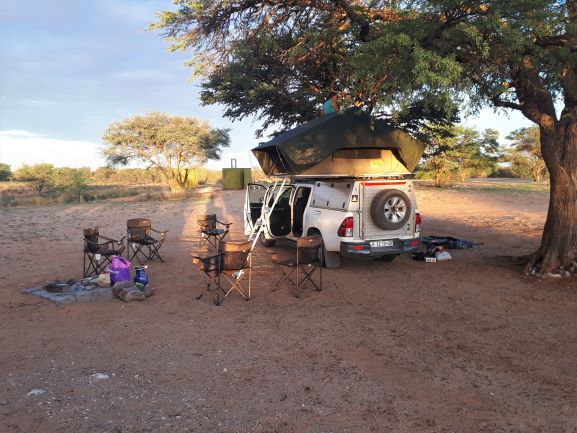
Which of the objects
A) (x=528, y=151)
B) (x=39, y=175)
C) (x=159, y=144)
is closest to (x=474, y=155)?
(x=528, y=151)

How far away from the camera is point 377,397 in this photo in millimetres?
3832

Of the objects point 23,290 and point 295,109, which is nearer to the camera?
point 23,290

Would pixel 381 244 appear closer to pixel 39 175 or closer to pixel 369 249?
pixel 369 249

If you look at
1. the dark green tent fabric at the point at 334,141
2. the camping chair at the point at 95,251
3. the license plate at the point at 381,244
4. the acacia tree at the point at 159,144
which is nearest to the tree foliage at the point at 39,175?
the acacia tree at the point at 159,144

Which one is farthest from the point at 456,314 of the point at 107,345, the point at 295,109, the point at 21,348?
the point at 295,109

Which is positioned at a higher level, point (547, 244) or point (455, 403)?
point (547, 244)

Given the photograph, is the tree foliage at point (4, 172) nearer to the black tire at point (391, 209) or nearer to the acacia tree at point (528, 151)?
the acacia tree at point (528, 151)

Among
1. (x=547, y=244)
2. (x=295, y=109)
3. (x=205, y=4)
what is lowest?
(x=547, y=244)

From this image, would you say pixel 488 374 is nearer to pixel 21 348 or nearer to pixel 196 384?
pixel 196 384

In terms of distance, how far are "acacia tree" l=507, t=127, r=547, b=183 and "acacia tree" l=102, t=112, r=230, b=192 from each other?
89.8 ft

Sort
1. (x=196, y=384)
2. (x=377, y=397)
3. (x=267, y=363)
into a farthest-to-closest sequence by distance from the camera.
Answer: (x=267, y=363) < (x=196, y=384) < (x=377, y=397)

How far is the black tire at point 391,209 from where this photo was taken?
7992 millimetres

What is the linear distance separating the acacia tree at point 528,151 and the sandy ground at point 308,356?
35.1 metres

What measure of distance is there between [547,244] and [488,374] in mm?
4416
